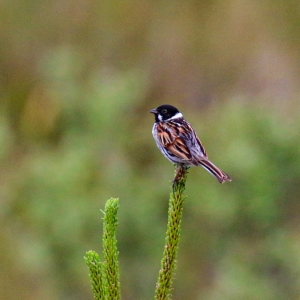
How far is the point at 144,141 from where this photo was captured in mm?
9141

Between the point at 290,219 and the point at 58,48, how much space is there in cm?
517

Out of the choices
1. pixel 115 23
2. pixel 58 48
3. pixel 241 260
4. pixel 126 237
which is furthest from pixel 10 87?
pixel 241 260

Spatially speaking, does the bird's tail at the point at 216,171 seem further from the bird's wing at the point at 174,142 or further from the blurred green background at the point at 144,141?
the blurred green background at the point at 144,141

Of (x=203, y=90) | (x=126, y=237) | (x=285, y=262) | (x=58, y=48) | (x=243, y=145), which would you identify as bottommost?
(x=285, y=262)

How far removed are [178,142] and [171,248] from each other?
2172 millimetres

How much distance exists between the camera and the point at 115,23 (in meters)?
12.0

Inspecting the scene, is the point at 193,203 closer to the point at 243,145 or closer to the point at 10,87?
the point at 243,145

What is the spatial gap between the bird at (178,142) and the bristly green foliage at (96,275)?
165 centimetres

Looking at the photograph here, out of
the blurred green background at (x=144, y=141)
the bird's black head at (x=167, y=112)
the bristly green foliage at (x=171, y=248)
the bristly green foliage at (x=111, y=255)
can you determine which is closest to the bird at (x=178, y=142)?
the bird's black head at (x=167, y=112)

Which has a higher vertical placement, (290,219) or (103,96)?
(103,96)

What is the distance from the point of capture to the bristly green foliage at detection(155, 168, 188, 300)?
282 centimetres

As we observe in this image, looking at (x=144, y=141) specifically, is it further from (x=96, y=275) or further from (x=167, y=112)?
(x=96, y=275)

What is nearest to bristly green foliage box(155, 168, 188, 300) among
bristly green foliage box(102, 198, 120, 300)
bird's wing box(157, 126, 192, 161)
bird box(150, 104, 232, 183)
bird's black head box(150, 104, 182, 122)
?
bristly green foliage box(102, 198, 120, 300)

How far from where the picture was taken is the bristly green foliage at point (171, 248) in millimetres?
2824
